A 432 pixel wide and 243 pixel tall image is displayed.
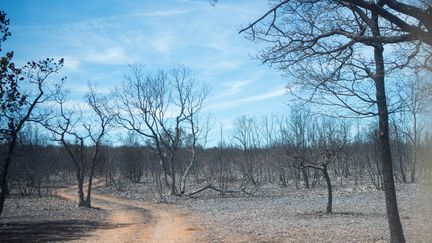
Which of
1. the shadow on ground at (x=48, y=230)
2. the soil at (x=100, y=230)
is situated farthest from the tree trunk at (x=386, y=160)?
the shadow on ground at (x=48, y=230)

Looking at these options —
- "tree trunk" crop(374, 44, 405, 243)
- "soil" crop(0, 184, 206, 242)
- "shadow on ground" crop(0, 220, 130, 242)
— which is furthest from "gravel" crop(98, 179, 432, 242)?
"shadow on ground" crop(0, 220, 130, 242)

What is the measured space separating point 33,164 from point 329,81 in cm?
4630

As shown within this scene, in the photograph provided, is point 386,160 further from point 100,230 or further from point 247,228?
point 100,230

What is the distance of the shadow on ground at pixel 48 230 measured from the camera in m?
14.1

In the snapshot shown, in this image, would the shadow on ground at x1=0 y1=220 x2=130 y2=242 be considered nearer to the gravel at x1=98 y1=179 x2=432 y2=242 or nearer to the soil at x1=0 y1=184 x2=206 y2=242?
the soil at x1=0 y1=184 x2=206 y2=242

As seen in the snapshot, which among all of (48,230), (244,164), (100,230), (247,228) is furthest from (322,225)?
(244,164)

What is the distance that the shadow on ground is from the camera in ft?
46.3

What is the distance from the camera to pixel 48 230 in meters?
16.0

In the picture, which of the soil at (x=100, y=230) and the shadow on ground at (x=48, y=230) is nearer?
the soil at (x=100, y=230)

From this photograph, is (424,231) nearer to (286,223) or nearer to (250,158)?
(286,223)

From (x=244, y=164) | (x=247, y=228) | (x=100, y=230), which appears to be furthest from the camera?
(x=244, y=164)

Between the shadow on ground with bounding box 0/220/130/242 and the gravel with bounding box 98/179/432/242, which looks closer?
the gravel with bounding box 98/179/432/242

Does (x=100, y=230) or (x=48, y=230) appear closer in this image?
(x=48, y=230)

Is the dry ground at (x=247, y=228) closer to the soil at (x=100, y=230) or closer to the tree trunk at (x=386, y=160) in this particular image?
the soil at (x=100, y=230)
